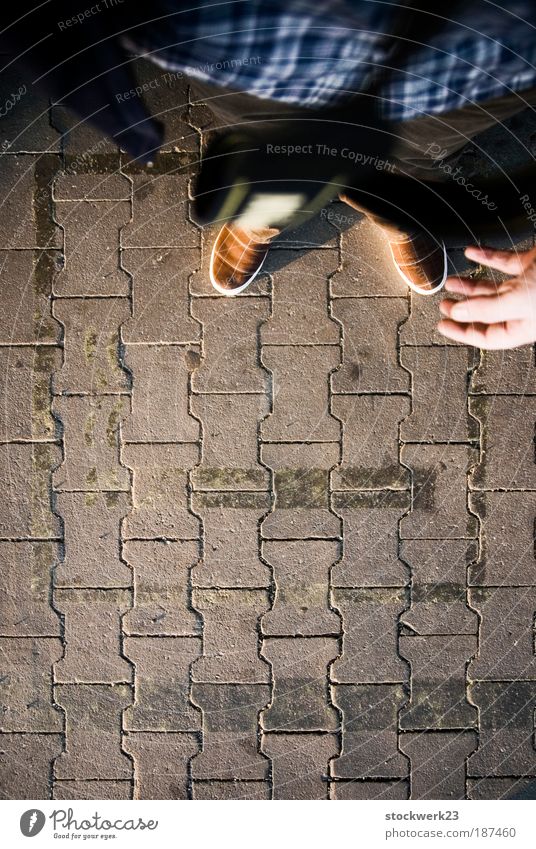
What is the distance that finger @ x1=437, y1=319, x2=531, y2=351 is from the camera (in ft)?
3.97

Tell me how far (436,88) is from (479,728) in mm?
1315

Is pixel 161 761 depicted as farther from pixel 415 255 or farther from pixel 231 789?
pixel 415 255

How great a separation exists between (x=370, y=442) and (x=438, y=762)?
72 cm

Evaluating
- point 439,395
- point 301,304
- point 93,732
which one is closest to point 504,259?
point 439,395

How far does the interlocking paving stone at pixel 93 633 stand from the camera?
4.38 feet

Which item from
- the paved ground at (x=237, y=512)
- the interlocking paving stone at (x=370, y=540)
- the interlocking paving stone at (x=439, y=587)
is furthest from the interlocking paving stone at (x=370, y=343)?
the interlocking paving stone at (x=439, y=587)

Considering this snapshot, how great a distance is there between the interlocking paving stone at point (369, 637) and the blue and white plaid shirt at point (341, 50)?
3.23 ft

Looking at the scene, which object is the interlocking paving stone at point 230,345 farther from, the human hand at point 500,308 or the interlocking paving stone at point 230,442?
the human hand at point 500,308

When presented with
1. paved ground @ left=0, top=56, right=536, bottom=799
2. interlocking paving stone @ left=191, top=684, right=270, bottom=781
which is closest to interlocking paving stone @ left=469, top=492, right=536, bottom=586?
paved ground @ left=0, top=56, right=536, bottom=799

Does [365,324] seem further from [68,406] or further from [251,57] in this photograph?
[68,406]

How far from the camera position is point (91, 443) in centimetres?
132

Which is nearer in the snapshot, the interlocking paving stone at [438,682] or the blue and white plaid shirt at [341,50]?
the blue and white plaid shirt at [341,50]

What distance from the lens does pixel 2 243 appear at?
4.29ft

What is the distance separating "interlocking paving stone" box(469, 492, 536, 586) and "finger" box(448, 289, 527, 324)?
1.24ft
